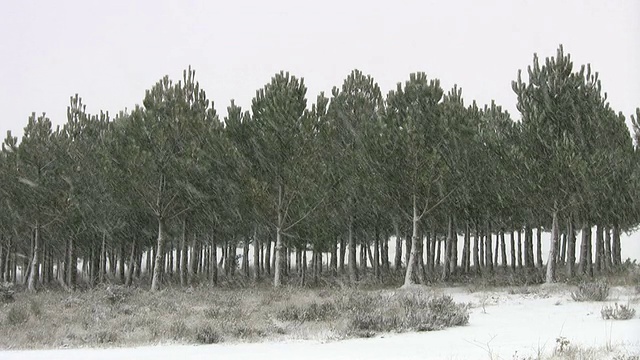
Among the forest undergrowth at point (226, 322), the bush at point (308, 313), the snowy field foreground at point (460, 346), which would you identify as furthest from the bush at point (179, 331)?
the bush at point (308, 313)

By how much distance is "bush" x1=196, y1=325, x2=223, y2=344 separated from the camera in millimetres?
10859

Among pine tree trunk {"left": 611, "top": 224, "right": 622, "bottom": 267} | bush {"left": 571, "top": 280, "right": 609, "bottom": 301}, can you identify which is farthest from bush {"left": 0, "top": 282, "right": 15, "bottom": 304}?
pine tree trunk {"left": 611, "top": 224, "right": 622, "bottom": 267}

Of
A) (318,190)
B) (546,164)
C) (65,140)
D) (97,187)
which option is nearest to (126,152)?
(97,187)

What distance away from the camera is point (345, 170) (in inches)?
1131

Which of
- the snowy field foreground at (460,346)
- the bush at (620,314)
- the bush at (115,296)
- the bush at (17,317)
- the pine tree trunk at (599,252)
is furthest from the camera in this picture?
the pine tree trunk at (599,252)

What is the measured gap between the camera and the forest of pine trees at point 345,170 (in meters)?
24.9

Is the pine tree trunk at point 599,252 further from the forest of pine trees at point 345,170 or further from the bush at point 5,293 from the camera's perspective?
the bush at point 5,293

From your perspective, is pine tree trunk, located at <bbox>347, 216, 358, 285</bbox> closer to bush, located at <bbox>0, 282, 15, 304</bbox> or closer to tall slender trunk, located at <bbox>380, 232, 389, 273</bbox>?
tall slender trunk, located at <bbox>380, 232, 389, 273</bbox>

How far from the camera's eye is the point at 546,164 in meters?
24.1

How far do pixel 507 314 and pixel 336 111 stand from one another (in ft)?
68.3

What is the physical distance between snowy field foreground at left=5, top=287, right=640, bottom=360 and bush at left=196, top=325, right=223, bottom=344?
1.32ft

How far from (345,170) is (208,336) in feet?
60.7

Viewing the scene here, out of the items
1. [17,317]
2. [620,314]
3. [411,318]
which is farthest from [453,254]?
[17,317]

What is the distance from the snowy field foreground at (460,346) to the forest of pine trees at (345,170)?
1302 cm
